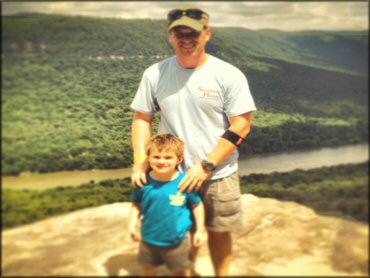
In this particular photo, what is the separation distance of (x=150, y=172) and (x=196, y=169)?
0.40 meters

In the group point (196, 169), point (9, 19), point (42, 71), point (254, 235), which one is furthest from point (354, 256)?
point (9, 19)

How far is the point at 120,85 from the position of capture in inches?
202

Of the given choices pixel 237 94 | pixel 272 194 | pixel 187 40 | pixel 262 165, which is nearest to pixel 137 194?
pixel 237 94

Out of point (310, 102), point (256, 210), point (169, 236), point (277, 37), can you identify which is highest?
point (277, 37)

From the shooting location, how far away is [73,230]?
4.75 meters

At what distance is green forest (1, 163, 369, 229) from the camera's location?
4359 mm

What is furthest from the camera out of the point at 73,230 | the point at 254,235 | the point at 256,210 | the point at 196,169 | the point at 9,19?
the point at 256,210

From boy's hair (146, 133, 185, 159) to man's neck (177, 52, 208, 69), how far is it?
585mm

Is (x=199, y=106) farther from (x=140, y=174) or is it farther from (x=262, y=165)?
(x=262, y=165)

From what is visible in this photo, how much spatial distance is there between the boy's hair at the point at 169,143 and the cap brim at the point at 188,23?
0.86 m

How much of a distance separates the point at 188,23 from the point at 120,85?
5.44ft

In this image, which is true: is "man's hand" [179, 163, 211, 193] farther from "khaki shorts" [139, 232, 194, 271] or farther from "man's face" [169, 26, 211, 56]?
"man's face" [169, 26, 211, 56]

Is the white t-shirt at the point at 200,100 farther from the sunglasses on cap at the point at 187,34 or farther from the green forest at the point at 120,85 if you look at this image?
→ the green forest at the point at 120,85

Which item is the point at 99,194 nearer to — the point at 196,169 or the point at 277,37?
the point at 196,169
